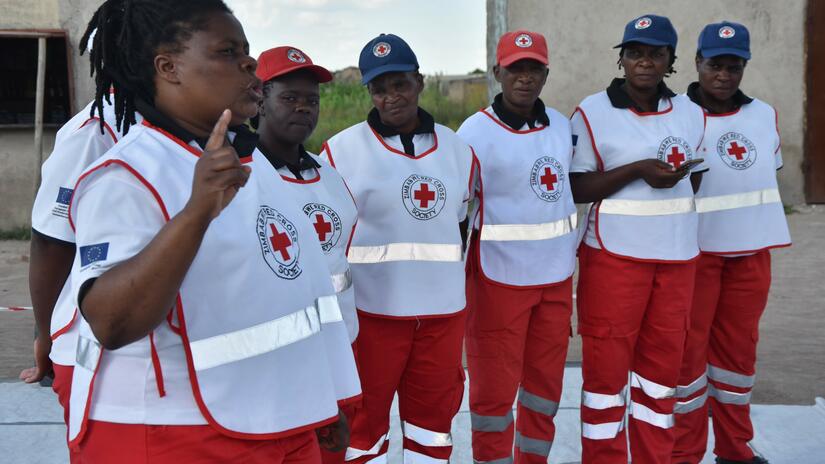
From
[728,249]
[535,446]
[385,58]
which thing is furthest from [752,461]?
[385,58]

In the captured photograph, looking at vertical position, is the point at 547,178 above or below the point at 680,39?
below

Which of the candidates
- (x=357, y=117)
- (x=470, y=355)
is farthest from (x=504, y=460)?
(x=357, y=117)

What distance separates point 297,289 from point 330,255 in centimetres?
124

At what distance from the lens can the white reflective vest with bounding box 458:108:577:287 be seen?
12.0 feet

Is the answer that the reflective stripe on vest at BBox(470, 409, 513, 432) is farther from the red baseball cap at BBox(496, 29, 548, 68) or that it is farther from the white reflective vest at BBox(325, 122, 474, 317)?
the red baseball cap at BBox(496, 29, 548, 68)

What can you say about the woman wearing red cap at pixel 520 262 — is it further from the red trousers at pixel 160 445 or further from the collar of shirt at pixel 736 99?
the red trousers at pixel 160 445

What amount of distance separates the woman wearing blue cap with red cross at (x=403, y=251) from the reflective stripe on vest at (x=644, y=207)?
2.36ft

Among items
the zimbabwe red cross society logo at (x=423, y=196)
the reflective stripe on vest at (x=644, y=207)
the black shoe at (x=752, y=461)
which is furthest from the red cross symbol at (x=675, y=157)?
the black shoe at (x=752, y=461)

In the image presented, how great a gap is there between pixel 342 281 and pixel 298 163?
470mm

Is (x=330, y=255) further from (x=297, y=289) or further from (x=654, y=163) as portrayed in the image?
(x=654, y=163)

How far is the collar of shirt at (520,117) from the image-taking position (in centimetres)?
376

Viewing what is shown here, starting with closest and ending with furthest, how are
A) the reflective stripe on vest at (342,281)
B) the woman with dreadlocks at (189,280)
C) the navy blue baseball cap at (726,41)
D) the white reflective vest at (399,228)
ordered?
the woman with dreadlocks at (189,280) < the reflective stripe on vest at (342,281) < the white reflective vest at (399,228) < the navy blue baseball cap at (726,41)

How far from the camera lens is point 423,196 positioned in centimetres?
339

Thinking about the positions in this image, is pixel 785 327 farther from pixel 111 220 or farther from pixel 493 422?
pixel 111 220
